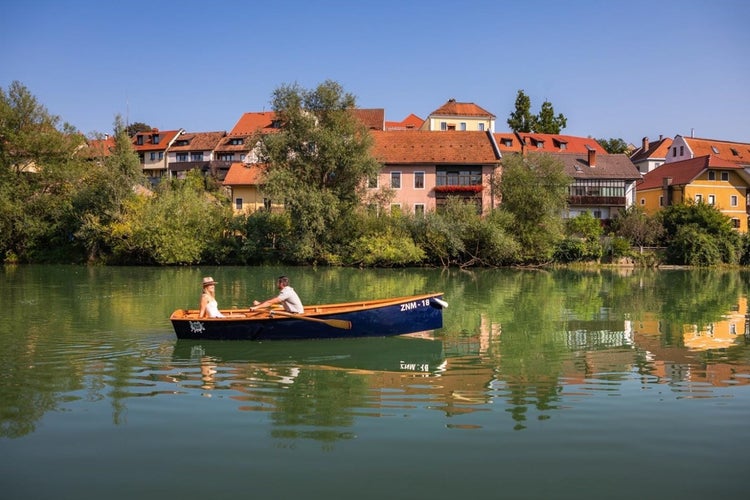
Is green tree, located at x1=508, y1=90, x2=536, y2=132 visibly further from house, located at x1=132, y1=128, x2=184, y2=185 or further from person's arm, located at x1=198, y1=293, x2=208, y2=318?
person's arm, located at x1=198, y1=293, x2=208, y2=318

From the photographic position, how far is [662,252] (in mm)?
52375

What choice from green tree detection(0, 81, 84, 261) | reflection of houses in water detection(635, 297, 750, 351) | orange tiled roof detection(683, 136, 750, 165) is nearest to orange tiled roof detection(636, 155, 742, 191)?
orange tiled roof detection(683, 136, 750, 165)

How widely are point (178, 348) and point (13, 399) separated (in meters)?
4.56

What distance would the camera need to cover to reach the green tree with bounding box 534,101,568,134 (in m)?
85.1

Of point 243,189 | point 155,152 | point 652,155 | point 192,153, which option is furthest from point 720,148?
point 155,152

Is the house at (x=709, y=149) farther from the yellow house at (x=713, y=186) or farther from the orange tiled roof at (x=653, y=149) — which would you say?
the yellow house at (x=713, y=186)

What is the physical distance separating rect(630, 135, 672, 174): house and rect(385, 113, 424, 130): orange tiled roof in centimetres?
2743

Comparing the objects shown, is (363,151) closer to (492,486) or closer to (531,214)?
(531,214)

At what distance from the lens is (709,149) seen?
72938 millimetres

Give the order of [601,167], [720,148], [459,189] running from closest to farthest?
[459,189] → [601,167] → [720,148]

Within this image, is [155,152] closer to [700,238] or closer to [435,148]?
[435,148]

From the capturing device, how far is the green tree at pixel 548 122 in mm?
85125

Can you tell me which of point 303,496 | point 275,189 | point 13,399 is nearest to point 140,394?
point 13,399

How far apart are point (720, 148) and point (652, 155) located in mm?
7524
